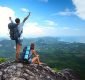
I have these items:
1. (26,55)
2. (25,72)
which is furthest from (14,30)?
(25,72)

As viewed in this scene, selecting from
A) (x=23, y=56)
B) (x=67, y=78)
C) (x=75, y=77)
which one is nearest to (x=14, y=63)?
(x=23, y=56)

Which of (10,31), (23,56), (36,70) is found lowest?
(36,70)

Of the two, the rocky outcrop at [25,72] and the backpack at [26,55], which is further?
the backpack at [26,55]

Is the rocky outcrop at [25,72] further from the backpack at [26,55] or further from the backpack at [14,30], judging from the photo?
the backpack at [14,30]

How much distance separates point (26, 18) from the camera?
753 inches

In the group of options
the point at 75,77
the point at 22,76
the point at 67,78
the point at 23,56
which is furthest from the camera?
the point at 75,77

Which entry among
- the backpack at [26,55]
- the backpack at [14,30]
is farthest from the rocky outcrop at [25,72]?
the backpack at [14,30]

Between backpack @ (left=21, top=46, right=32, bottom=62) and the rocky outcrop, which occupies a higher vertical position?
backpack @ (left=21, top=46, right=32, bottom=62)

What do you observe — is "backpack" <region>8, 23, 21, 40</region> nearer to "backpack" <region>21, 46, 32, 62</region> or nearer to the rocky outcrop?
"backpack" <region>21, 46, 32, 62</region>

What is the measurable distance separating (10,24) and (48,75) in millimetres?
6511

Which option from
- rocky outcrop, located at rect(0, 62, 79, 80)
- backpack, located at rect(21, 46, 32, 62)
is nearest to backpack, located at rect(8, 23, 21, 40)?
backpack, located at rect(21, 46, 32, 62)

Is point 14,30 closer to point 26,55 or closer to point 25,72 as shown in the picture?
point 26,55

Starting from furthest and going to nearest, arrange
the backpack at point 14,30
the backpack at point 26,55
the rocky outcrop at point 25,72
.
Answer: the backpack at point 26,55 < the backpack at point 14,30 < the rocky outcrop at point 25,72

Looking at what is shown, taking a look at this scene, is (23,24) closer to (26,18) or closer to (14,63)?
(26,18)
